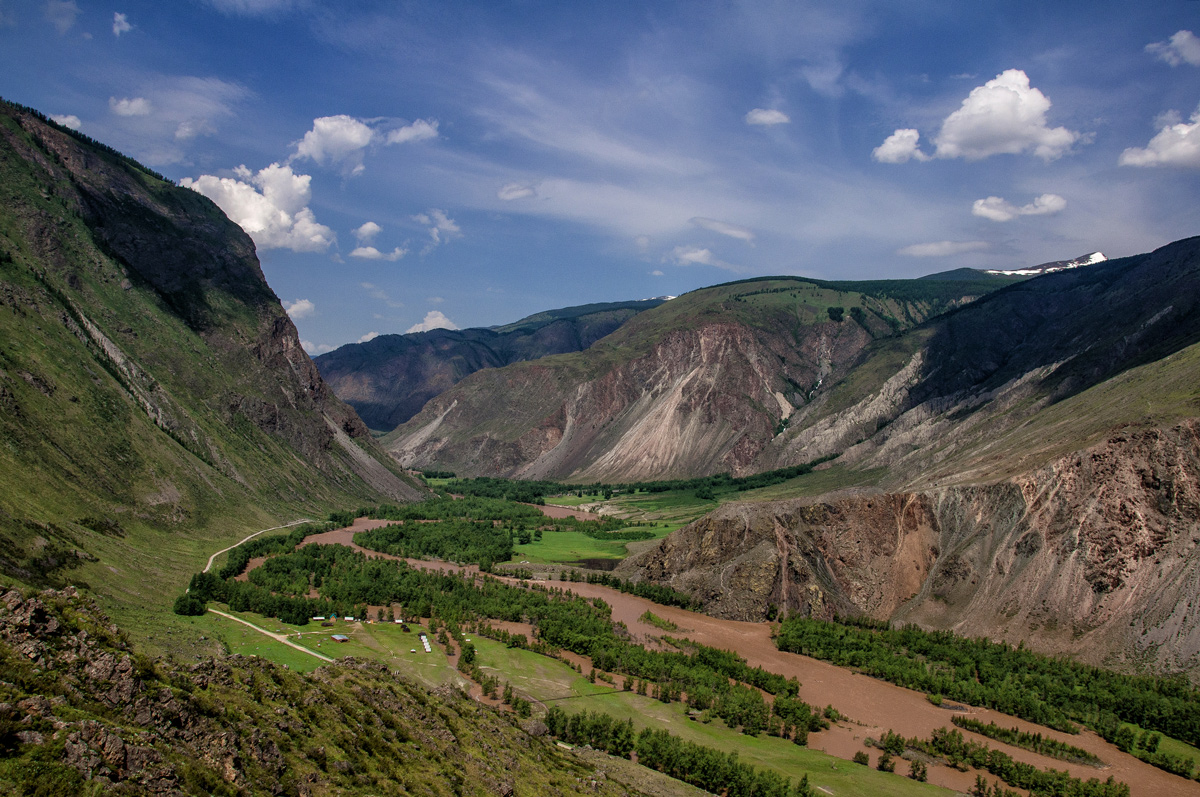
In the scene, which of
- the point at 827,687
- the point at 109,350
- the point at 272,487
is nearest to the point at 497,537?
the point at 272,487

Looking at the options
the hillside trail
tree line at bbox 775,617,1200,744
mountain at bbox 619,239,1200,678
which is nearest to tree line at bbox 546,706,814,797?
the hillside trail

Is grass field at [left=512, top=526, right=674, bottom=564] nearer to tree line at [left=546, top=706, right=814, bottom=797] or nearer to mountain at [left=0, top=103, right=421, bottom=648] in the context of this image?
mountain at [left=0, top=103, right=421, bottom=648]

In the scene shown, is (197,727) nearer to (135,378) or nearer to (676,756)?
(676,756)

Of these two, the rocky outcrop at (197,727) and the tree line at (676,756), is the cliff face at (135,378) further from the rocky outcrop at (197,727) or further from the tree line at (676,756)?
the tree line at (676,756)

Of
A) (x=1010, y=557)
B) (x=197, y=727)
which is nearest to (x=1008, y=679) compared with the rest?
(x=1010, y=557)

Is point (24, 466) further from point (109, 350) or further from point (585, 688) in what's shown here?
point (585, 688)

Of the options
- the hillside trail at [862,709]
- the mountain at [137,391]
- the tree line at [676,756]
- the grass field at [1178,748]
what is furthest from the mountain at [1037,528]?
the mountain at [137,391]
